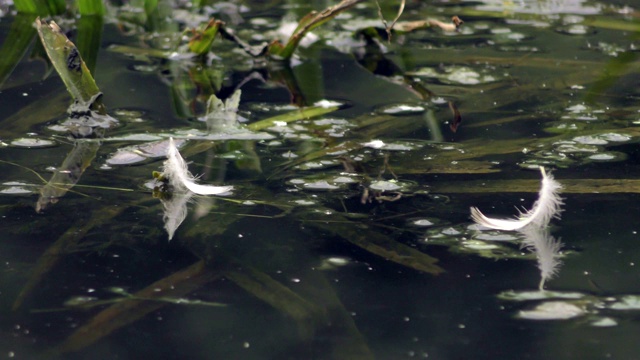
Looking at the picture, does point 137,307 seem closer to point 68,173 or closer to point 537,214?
point 68,173

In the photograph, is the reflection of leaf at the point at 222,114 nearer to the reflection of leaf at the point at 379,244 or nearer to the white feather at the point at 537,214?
the reflection of leaf at the point at 379,244

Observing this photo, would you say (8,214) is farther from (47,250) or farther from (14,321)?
(14,321)

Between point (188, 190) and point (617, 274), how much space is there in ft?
2.34

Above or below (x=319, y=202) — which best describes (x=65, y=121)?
below

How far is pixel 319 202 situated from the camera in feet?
4.77

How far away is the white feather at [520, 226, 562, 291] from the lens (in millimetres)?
1211

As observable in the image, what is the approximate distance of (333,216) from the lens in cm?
140

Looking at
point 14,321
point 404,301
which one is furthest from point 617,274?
point 14,321

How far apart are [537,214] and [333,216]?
1.07ft

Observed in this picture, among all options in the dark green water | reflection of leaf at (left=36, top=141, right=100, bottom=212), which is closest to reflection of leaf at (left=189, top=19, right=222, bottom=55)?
the dark green water

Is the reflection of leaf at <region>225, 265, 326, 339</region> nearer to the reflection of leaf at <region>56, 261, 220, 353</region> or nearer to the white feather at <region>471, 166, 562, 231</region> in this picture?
the reflection of leaf at <region>56, 261, 220, 353</region>

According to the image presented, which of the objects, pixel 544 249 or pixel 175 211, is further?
pixel 175 211

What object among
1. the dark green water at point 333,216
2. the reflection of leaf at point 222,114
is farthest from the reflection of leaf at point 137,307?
the reflection of leaf at point 222,114

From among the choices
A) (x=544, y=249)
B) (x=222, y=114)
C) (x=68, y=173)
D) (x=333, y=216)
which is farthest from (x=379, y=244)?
(x=222, y=114)
